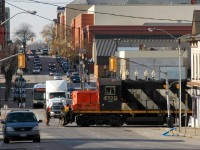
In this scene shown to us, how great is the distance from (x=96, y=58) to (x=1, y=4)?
26.0m

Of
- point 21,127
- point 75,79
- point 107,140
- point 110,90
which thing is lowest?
point 107,140

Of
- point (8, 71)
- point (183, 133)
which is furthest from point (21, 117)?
point (8, 71)

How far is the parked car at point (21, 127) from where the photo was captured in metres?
42.3

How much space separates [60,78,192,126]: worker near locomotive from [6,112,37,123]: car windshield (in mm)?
21944

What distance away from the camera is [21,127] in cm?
4231

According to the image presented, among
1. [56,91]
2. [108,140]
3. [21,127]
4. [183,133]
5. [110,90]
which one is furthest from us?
[56,91]

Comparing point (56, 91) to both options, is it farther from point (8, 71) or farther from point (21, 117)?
point (21, 117)

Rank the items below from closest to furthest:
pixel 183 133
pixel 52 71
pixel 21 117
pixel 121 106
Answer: pixel 21 117, pixel 183 133, pixel 121 106, pixel 52 71

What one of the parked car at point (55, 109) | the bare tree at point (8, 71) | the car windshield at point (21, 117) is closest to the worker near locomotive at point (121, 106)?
the parked car at point (55, 109)

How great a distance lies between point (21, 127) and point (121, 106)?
78.1 ft

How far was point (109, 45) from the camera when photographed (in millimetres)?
155250

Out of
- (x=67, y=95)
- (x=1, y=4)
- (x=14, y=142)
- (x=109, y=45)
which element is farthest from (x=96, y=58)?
(x=14, y=142)

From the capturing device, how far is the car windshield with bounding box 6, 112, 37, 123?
43031 millimetres

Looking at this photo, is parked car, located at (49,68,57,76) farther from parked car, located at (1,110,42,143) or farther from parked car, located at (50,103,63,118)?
parked car, located at (1,110,42,143)
